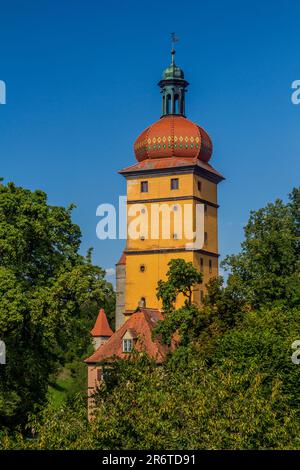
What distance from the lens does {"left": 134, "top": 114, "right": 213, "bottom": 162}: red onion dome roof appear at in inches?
3354

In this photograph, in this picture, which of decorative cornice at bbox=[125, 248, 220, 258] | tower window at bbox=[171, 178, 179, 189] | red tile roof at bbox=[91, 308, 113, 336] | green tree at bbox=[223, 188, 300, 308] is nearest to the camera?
green tree at bbox=[223, 188, 300, 308]

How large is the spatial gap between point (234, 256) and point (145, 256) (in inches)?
1016

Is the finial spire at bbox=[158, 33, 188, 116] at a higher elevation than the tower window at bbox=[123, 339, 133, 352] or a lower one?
higher

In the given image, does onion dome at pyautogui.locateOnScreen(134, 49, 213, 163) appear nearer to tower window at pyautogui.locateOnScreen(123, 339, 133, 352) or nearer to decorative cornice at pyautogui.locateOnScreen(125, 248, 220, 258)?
decorative cornice at pyautogui.locateOnScreen(125, 248, 220, 258)

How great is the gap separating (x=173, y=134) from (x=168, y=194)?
190 inches

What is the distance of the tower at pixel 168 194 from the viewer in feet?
271

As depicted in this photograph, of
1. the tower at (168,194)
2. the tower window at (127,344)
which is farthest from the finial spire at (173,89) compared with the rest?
the tower window at (127,344)

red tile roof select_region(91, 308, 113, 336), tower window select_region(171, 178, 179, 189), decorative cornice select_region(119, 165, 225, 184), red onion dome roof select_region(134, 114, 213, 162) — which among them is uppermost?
red onion dome roof select_region(134, 114, 213, 162)

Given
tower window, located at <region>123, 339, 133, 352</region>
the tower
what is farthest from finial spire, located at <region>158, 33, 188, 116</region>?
tower window, located at <region>123, 339, 133, 352</region>

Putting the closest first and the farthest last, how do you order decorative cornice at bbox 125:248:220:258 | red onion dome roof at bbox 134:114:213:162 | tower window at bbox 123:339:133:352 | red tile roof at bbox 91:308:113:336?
1. tower window at bbox 123:339:133:352
2. decorative cornice at bbox 125:248:220:258
3. red onion dome roof at bbox 134:114:213:162
4. red tile roof at bbox 91:308:113:336

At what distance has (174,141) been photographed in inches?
3346

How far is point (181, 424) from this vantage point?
30516mm

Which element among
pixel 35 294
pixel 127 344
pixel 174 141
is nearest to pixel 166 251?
pixel 174 141
